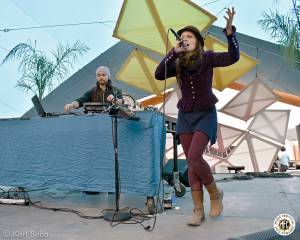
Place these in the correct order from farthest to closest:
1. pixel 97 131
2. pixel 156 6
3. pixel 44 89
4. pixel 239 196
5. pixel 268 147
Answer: pixel 268 147 < pixel 44 89 < pixel 156 6 < pixel 239 196 < pixel 97 131

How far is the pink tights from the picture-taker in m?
2.23

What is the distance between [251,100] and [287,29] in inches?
176

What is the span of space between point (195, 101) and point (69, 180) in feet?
4.11

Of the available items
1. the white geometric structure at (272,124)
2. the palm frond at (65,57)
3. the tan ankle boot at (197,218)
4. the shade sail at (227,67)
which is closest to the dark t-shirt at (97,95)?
the tan ankle boot at (197,218)

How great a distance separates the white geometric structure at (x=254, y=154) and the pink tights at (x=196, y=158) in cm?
1012

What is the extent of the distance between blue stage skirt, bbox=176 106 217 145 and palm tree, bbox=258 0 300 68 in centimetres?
374

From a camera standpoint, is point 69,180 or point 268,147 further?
point 268,147

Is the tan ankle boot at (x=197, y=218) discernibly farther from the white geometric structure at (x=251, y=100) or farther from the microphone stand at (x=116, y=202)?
the white geometric structure at (x=251, y=100)

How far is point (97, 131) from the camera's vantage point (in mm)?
2885

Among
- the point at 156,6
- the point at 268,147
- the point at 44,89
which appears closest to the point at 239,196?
the point at 156,6

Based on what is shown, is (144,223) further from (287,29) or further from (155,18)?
(287,29)

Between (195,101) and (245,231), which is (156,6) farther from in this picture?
(245,231)

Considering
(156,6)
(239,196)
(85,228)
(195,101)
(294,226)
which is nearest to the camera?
(294,226)

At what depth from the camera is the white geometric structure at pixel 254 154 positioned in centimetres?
1200
